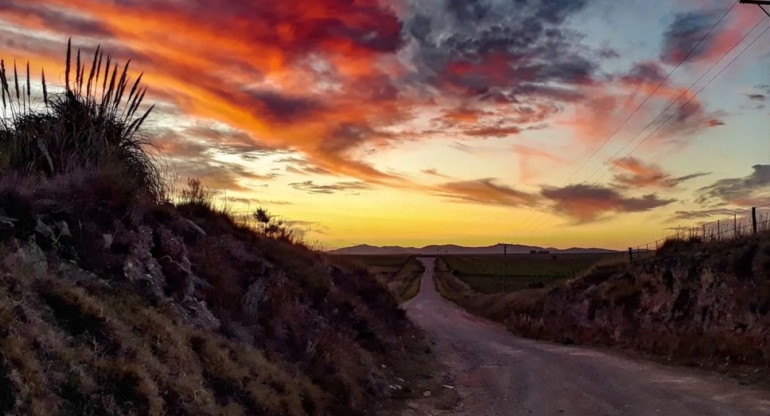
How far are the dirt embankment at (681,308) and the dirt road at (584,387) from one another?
1741 mm

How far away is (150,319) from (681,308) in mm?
21142

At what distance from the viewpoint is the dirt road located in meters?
11.8

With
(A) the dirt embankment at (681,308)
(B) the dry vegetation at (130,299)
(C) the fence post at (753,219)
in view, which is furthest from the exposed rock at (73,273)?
(C) the fence post at (753,219)

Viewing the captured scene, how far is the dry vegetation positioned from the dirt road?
2.92 metres

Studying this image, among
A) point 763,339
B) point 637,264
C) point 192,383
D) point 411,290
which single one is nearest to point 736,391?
point 763,339

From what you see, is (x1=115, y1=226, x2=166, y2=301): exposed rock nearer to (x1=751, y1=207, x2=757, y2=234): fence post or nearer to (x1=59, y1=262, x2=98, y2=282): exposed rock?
(x1=59, y1=262, x2=98, y2=282): exposed rock

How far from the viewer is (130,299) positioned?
8539 mm

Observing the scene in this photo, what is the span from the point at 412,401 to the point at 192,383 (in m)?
7.14

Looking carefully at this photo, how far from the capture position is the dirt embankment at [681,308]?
17.5m

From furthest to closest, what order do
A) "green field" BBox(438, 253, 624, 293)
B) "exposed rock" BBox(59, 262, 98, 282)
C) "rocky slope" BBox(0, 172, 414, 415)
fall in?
1. "green field" BBox(438, 253, 624, 293)
2. "exposed rock" BBox(59, 262, 98, 282)
3. "rocky slope" BBox(0, 172, 414, 415)

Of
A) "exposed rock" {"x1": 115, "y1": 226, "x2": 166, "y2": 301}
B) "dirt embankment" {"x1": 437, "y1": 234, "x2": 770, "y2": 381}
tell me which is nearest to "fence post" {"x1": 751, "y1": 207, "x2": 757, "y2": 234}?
"dirt embankment" {"x1": 437, "y1": 234, "x2": 770, "y2": 381}

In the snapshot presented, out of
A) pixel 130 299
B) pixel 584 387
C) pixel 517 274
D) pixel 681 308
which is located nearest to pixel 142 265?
pixel 130 299

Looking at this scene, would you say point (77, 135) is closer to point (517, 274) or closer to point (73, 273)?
point (73, 273)

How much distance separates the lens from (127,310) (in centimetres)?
816
